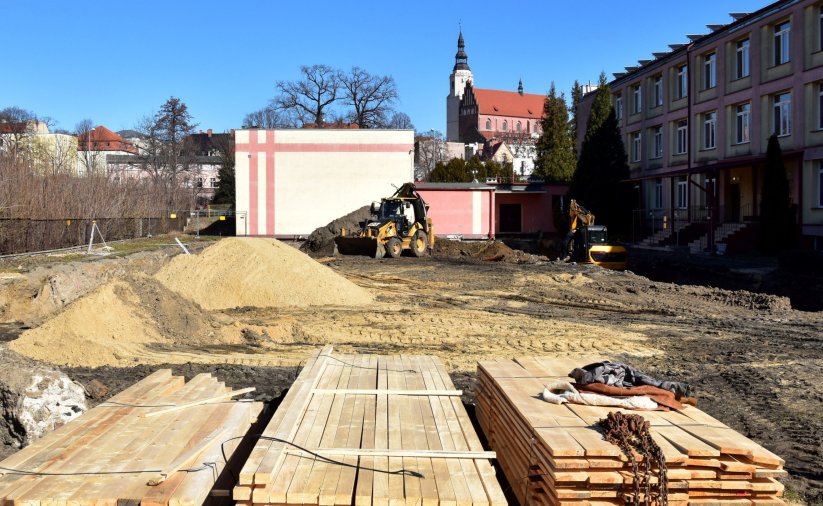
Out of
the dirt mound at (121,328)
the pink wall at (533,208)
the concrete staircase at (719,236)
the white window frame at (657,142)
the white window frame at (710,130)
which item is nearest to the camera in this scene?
the dirt mound at (121,328)

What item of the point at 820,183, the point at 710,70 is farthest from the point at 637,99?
the point at 820,183

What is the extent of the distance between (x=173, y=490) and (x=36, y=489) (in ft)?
2.57

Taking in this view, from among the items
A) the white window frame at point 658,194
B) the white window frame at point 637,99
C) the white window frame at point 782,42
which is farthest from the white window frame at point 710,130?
the white window frame at point 637,99

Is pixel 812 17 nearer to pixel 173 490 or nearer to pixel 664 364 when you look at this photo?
pixel 664 364

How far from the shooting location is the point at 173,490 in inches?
183

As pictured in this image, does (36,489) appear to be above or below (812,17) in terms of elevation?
below

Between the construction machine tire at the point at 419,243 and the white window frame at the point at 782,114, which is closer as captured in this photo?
the white window frame at the point at 782,114

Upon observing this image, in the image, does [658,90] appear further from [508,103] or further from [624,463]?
[508,103]

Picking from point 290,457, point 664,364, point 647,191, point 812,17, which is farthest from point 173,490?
point 647,191

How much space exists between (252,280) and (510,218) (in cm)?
3332

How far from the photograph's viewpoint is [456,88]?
142 m

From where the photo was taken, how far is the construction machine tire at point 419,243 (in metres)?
32.3

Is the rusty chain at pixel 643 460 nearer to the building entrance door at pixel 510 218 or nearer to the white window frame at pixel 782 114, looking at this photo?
the white window frame at pixel 782 114

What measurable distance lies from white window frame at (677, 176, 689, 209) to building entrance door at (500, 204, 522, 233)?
41.9 feet
